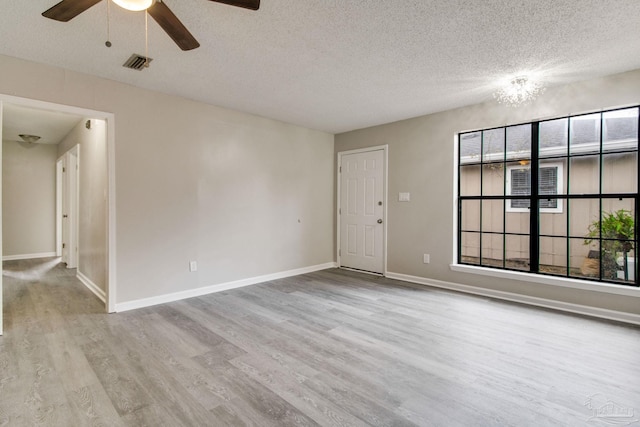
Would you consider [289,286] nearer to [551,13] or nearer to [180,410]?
[180,410]

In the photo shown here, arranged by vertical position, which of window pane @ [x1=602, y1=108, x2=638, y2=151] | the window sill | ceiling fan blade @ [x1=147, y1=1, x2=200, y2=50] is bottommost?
the window sill

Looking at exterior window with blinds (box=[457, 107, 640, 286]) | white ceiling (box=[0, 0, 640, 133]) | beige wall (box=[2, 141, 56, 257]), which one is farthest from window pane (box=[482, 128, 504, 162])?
beige wall (box=[2, 141, 56, 257])

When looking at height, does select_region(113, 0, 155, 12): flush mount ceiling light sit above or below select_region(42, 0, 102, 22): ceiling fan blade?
below

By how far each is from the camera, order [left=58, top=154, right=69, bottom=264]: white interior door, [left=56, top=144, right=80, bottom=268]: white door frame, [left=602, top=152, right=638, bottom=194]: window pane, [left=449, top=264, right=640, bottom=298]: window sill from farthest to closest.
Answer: [left=58, top=154, right=69, bottom=264]: white interior door
[left=56, top=144, right=80, bottom=268]: white door frame
[left=602, top=152, right=638, bottom=194]: window pane
[left=449, top=264, right=640, bottom=298]: window sill

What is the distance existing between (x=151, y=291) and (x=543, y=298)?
4625mm

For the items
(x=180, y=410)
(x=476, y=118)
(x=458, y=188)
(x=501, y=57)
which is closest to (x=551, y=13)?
(x=501, y=57)

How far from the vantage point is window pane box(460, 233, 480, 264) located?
15.0ft

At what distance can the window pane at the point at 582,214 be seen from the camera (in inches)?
152

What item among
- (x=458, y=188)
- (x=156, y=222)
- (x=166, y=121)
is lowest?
(x=156, y=222)

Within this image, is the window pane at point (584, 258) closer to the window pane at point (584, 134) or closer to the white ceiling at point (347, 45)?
the window pane at point (584, 134)

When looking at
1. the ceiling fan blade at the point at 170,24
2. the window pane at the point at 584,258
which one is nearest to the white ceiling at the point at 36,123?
the ceiling fan blade at the point at 170,24

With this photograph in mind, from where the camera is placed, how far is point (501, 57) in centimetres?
288

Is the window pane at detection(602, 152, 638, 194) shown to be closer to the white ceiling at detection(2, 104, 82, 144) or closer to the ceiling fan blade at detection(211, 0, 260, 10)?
the ceiling fan blade at detection(211, 0, 260, 10)

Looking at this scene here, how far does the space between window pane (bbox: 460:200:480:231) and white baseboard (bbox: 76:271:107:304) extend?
4805mm
